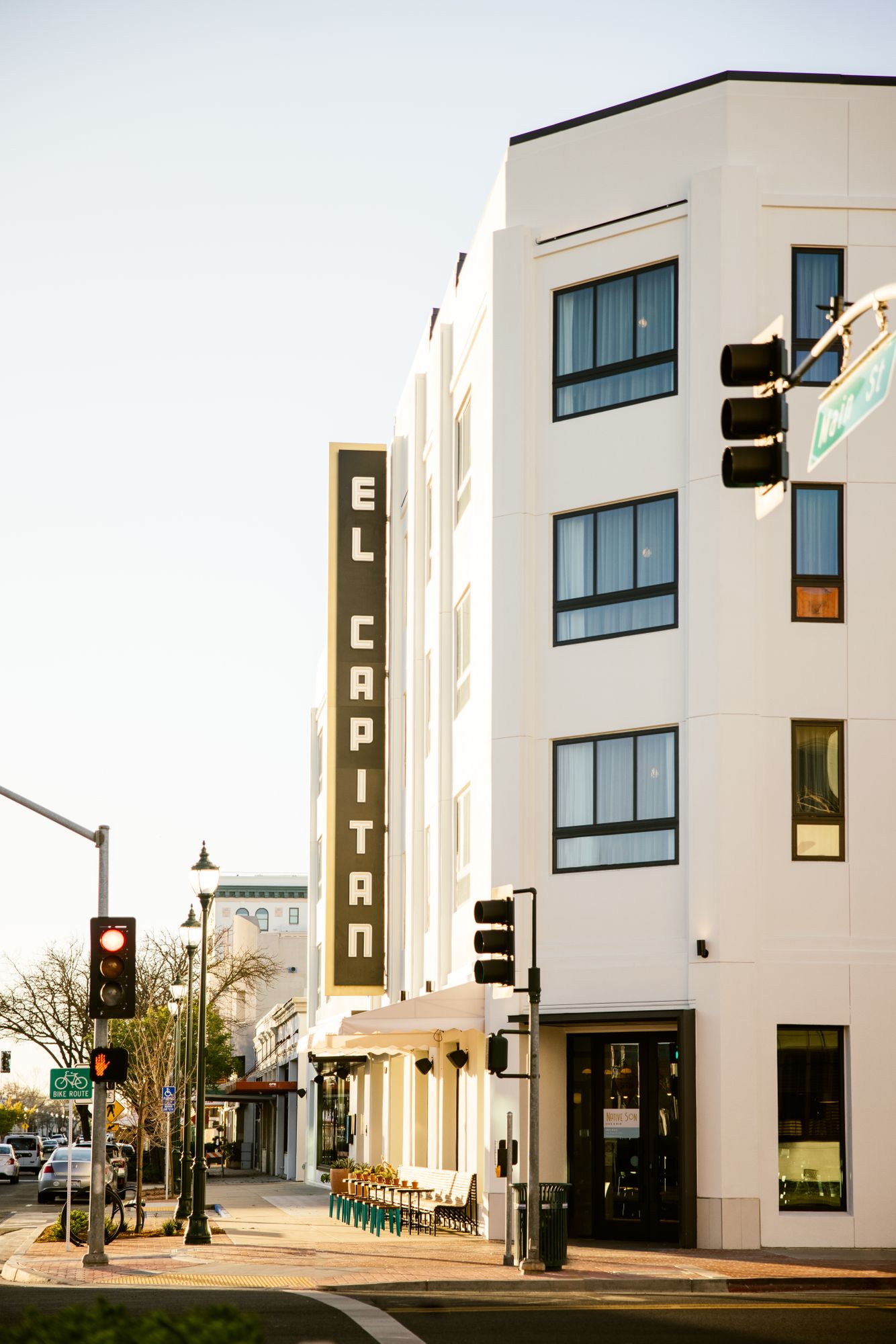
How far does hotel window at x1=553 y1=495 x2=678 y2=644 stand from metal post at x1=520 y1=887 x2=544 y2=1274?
636cm

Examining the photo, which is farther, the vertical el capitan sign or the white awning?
the vertical el capitan sign

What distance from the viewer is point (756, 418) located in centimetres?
1012

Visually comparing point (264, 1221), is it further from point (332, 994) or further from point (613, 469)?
point (613, 469)

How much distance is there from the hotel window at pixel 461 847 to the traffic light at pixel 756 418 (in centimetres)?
2041

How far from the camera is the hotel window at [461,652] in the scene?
31.1 metres

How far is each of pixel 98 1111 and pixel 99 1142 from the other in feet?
1.31

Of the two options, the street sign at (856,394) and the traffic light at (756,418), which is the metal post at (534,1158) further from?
the traffic light at (756,418)

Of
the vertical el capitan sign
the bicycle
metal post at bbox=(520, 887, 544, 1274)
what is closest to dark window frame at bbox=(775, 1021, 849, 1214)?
metal post at bbox=(520, 887, 544, 1274)

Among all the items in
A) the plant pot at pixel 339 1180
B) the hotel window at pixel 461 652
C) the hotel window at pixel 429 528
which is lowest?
the plant pot at pixel 339 1180

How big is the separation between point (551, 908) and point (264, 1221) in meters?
10.9

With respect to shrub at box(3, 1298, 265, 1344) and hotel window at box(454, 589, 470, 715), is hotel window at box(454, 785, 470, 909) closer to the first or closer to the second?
hotel window at box(454, 589, 470, 715)

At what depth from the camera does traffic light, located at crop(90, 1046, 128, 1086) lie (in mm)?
22000

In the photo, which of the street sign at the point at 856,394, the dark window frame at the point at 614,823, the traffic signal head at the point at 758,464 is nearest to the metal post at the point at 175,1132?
the dark window frame at the point at 614,823

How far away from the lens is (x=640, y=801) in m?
25.6
